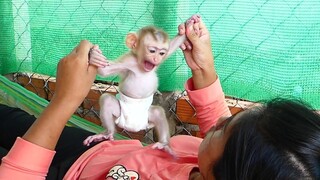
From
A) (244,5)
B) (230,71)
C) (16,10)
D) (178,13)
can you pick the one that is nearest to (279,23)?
(244,5)

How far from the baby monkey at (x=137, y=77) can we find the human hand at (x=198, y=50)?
4cm

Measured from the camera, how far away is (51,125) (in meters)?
0.86

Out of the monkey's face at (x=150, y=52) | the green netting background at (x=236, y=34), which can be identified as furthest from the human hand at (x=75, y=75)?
the green netting background at (x=236, y=34)

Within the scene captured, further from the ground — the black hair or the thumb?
the thumb

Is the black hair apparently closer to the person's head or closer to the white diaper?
the person's head

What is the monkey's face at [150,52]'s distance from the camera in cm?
90

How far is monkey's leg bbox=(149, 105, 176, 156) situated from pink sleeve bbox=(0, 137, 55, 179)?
0.80ft

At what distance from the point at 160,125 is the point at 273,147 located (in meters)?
0.37

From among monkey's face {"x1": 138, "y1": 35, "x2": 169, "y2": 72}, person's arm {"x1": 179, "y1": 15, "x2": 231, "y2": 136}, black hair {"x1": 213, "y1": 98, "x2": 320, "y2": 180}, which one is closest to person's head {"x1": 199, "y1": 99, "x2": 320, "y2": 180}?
black hair {"x1": 213, "y1": 98, "x2": 320, "y2": 180}

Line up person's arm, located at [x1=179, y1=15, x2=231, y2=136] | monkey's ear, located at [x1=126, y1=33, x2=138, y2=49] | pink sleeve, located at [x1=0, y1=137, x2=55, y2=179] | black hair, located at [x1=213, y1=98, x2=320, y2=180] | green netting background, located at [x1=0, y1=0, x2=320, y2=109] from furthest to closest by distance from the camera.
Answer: green netting background, located at [x1=0, y1=0, x2=320, y2=109] → person's arm, located at [x1=179, y1=15, x2=231, y2=136] → monkey's ear, located at [x1=126, y1=33, x2=138, y2=49] → pink sleeve, located at [x1=0, y1=137, x2=55, y2=179] → black hair, located at [x1=213, y1=98, x2=320, y2=180]

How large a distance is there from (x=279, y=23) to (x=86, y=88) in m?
0.70

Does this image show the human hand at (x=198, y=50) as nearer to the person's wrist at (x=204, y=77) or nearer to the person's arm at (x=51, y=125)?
the person's wrist at (x=204, y=77)

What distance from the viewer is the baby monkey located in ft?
2.97

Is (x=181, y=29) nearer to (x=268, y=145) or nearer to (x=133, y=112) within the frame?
(x=133, y=112)
